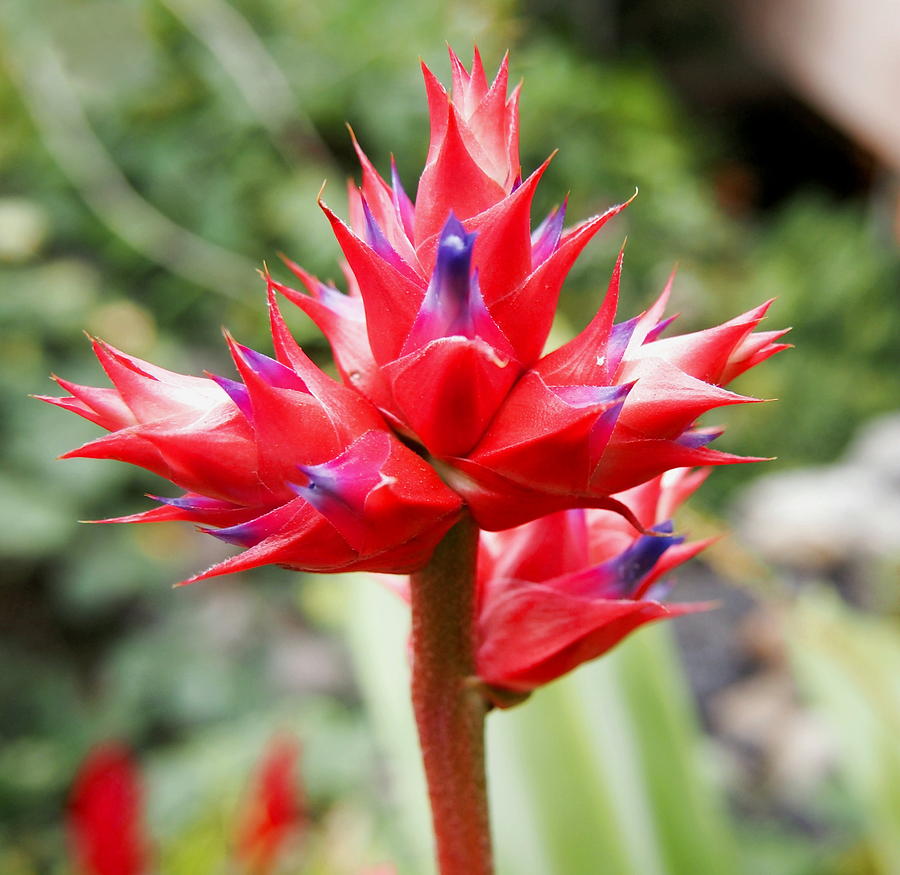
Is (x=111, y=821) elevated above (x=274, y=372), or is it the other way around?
(x=111, y=821)

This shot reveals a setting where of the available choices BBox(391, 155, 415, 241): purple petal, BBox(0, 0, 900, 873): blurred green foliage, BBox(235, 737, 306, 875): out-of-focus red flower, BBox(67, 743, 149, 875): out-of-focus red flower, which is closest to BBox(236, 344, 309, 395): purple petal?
BBox(391, 155, 415, 241): purple petal

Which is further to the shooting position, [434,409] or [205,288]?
[205,288]

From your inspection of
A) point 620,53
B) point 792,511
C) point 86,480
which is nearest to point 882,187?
point 620,53

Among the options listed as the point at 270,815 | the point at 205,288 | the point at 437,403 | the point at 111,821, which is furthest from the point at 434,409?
the point at 205,288

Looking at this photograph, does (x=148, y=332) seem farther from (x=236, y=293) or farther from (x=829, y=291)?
(x=829, y=291)

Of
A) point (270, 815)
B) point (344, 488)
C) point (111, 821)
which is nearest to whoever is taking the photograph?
point (344, 488)

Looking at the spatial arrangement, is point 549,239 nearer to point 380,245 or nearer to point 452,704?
point 380,245

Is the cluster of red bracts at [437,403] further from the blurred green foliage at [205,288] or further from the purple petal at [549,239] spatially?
the blurred green foliage at [205,288]
